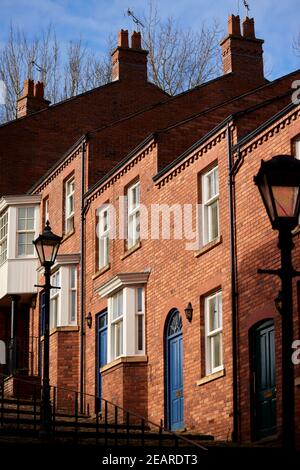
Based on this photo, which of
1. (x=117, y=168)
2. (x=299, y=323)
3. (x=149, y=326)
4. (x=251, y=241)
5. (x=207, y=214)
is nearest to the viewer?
(x=299, y=323)

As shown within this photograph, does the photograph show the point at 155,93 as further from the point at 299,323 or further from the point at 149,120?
the point at 299,323

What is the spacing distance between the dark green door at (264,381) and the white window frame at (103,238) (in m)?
8.21

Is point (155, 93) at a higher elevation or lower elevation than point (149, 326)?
higher

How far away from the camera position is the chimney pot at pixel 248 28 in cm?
3547

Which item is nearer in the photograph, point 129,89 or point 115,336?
point 115,336

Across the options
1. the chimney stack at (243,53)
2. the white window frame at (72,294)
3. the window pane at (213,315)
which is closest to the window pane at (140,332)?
the window pane at (213,315)

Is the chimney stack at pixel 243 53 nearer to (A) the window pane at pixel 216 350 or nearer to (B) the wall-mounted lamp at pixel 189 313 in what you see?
(B) the wall-mounted lamp at pixel 189 313

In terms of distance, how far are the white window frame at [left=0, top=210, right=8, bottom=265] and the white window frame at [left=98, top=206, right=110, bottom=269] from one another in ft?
18.5

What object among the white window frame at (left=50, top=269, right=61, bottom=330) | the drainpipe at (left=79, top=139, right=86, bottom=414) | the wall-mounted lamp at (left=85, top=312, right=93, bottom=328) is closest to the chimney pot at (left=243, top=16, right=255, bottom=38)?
the drainpipe at (left=79, top=139, right=86, bottom=414)

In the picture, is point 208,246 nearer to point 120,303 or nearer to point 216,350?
point 216,350

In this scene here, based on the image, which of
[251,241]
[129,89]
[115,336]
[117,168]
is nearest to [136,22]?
[129,89]

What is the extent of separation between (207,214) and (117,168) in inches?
195

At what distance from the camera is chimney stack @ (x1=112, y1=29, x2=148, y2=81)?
3862 centimetres

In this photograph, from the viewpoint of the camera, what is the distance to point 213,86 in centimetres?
3475
